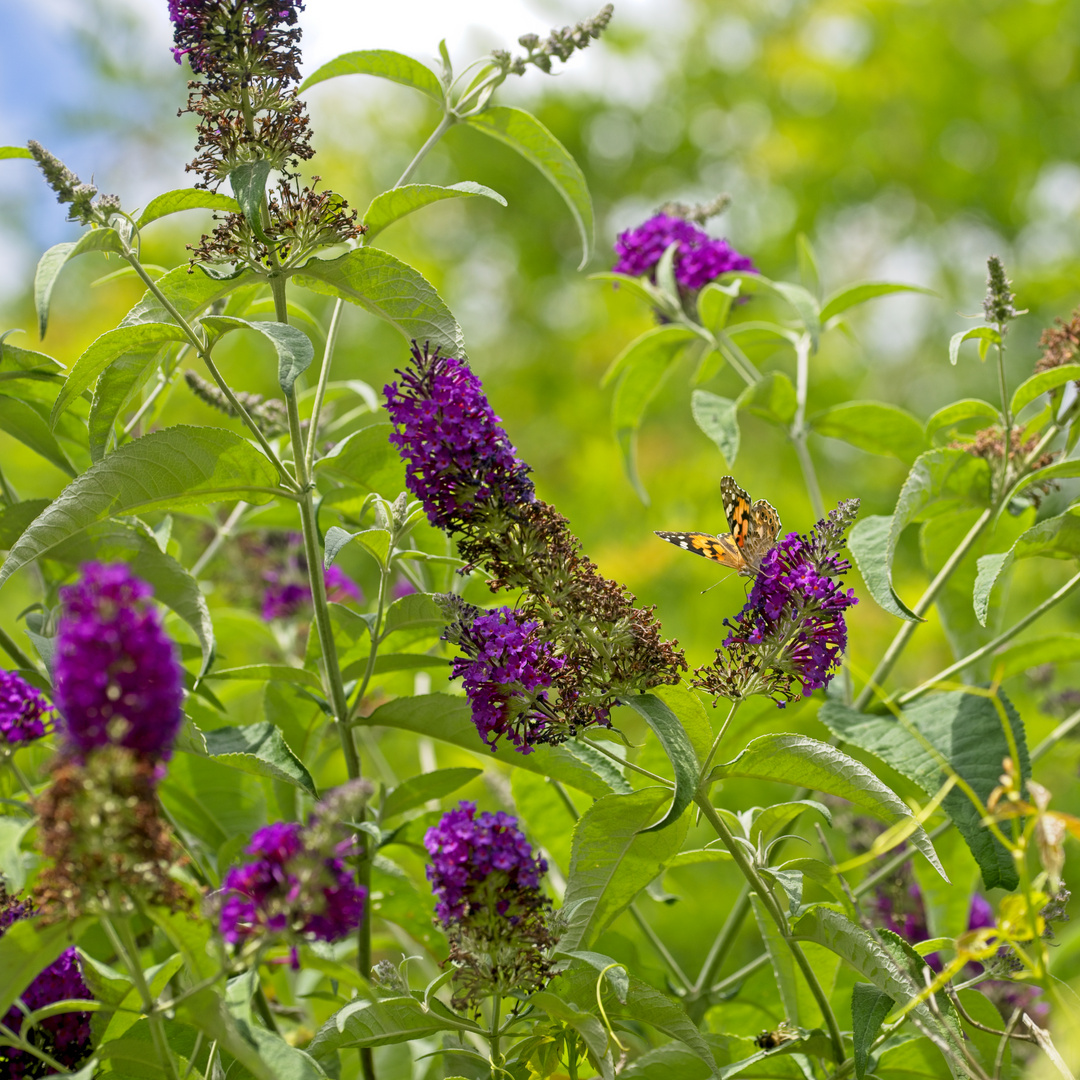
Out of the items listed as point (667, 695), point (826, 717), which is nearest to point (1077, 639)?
point (826, 717)

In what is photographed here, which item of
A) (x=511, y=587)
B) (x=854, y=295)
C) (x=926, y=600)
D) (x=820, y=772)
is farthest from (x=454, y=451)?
(x=854, y=295)

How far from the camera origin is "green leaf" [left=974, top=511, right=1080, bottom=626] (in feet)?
3.28

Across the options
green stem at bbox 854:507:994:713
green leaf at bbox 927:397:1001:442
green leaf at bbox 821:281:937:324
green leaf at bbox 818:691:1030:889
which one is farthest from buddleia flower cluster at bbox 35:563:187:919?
green leaf at bbox 821:281:937:324

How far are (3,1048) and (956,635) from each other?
1.15 meters

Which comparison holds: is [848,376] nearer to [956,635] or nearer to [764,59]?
[764,59]

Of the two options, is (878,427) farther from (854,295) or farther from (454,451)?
(454,451)

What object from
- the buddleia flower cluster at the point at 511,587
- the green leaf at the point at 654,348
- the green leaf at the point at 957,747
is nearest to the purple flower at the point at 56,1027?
the buddleia flower cluster at the point at 511,587

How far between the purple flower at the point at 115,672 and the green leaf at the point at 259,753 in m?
0.34

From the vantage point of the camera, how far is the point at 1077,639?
128cm

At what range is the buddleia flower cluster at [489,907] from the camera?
0.78 meters

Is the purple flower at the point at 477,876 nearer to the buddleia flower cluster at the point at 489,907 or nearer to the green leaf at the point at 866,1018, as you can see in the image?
the buddleia flower cluster at the point at 489,907

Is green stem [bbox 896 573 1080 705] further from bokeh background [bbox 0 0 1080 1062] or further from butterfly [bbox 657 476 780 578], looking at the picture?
bokeh background [bbox 0 0 1080 1062]

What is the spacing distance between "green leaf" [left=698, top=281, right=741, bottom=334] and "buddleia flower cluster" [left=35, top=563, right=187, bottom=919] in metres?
1.07

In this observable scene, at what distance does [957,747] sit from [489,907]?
0.53m
